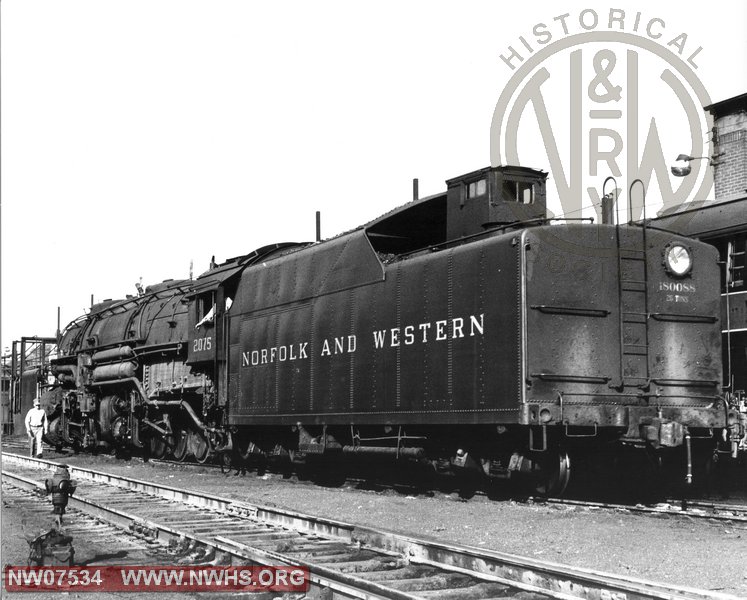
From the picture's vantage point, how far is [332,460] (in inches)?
586

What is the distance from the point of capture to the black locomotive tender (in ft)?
34.3

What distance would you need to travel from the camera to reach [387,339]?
1265cm

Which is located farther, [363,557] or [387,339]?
[387,339]

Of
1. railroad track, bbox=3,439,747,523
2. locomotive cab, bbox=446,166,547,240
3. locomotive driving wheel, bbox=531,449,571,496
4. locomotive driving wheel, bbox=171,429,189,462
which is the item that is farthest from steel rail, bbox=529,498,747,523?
locomotive driving wheel, bbox=171,429,189,462

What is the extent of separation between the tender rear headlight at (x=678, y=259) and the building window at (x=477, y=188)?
8.08ft

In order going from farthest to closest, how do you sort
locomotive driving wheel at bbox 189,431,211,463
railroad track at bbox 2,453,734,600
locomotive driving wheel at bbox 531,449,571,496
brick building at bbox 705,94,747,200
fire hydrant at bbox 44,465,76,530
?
brick building at bbox 705,94,747,200, locomotive driving wheel at bbox 189,431,211,463, locomotive driving wheel at bbox 531,449,571,496, fire hydrant at bbox 44,465,76,530, railroad track at bbox 2,453,734,600

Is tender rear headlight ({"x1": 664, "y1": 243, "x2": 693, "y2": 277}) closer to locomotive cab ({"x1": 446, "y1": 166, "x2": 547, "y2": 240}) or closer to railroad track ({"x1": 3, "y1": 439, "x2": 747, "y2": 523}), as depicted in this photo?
locomotive cab ({"x1": 446, "y1": 166, "x2": 547, "y2": 240})

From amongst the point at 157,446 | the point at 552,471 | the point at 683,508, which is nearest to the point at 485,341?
the point at 552,471

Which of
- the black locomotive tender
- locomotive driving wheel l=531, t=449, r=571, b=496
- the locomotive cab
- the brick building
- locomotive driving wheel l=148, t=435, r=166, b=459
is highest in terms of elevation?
the brick building

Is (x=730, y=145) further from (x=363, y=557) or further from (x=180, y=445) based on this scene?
(x=363, y=557)

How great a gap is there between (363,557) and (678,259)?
6203mm

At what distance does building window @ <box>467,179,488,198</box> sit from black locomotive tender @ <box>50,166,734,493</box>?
0.09ft

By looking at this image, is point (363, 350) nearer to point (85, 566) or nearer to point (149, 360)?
point (85, 566)

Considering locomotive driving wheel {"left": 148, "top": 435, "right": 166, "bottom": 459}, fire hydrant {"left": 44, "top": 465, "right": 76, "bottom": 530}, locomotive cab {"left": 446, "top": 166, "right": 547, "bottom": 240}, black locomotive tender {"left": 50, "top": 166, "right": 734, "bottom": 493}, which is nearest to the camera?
fire hydrant {"left": 44, "top": 465, "right": 76, "bottom": 530}
